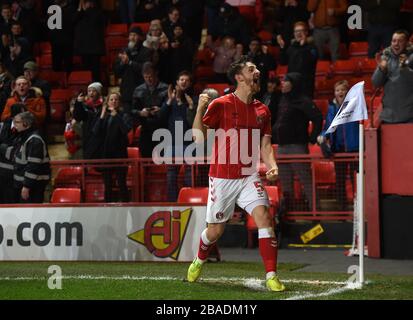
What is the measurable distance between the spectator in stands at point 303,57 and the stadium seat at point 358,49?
243cm

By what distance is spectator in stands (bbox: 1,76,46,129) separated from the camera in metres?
16.3

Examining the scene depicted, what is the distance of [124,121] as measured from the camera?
1554cm

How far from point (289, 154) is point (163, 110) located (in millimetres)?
2164

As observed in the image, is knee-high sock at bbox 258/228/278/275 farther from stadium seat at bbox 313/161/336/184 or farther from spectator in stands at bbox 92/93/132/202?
spectator in stands at bbox 92/93/132/202

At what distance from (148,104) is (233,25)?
3794 mm

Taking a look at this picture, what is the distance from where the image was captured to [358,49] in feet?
63.6

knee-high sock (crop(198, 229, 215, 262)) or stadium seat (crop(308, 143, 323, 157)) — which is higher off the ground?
stadium seat (crop(308, 143, 323, 157))

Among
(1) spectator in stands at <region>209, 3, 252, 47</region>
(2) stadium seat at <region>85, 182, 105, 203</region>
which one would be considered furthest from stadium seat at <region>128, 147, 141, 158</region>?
(1) spectator in stands at <region>209, 3, 252, 47</region>

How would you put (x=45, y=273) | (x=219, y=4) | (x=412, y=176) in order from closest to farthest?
(x=45, y=273)
(x=412, y=176)
(x=219, y=4)

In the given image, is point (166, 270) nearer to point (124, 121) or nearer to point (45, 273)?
point (45, 273)

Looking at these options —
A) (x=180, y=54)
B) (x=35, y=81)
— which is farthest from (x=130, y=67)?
(x=35, y=81)

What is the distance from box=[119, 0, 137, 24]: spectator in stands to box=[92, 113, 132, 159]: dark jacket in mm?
6440
